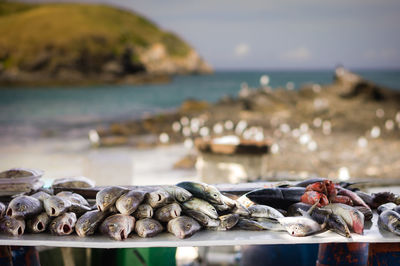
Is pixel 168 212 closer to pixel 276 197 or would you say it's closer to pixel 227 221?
pixel 227 221

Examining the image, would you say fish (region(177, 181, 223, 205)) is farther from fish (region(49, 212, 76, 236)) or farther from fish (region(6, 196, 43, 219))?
fish (region(6, 196, 43, 219))

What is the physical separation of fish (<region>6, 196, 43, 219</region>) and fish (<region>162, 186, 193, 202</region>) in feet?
2.26

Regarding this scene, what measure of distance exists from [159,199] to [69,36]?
48.1 meters

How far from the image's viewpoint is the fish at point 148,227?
6.41 ft

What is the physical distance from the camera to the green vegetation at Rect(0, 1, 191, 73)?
1682 inches

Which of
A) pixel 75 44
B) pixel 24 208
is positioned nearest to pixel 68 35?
pixel 75 44

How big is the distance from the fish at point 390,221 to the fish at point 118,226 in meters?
1.27

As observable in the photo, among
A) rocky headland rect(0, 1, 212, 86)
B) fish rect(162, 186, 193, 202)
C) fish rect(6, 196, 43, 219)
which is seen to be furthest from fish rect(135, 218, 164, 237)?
rocky headland rect(0, 1, 212, 86)

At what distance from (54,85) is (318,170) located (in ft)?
139

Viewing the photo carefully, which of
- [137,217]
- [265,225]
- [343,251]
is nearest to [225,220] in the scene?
[265,225]

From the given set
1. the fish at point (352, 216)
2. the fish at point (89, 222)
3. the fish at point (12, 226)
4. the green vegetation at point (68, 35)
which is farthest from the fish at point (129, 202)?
the green vegetation at point (68, 35)

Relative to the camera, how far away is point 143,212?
2039 mm

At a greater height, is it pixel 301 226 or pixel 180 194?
pixel 180 194

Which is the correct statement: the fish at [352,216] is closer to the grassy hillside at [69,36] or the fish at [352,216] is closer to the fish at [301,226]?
the fish at [301,226]
